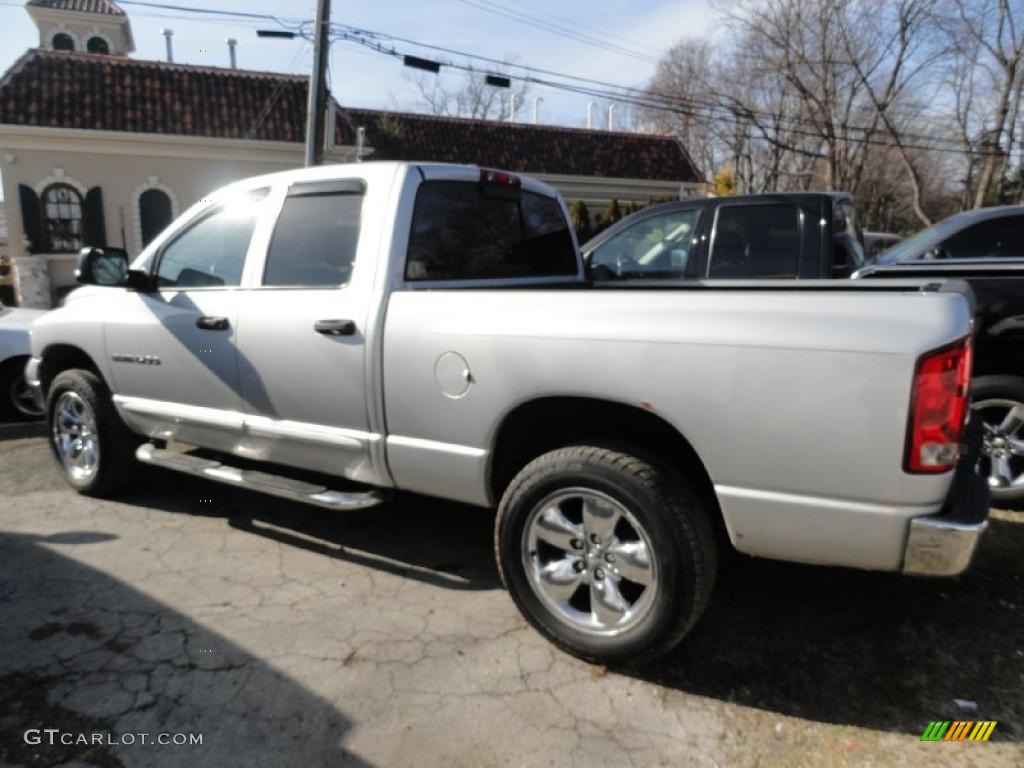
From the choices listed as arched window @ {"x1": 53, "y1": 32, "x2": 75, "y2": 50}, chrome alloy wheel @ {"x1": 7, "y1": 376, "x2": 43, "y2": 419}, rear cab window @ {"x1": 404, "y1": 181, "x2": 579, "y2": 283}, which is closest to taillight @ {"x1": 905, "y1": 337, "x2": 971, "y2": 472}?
rear cab window @ {"x1": 404, "y1": 181, "x2": 579, "y2": 283}

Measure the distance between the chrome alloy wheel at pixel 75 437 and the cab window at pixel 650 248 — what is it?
3786 millimetres

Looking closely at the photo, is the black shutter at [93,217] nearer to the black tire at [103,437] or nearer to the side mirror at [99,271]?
the black tire at [103,437]

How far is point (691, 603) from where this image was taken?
8.32 feet

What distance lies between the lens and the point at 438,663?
2.86 m

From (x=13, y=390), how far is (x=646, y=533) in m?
6.58

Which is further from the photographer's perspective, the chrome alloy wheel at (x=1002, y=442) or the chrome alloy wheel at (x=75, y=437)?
the chrome alloy wheel at (x=75, y=437)

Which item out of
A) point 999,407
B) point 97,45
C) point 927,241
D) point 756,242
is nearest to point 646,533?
point 999,407

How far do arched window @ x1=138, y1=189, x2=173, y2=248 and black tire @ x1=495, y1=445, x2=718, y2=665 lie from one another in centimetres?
1890

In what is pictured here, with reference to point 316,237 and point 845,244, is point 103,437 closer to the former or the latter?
point 316,237

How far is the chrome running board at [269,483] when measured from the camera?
330cm

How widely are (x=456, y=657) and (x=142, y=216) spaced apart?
63.1ft

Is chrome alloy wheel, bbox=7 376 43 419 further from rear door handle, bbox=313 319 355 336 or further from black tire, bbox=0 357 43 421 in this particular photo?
rear door handle, bbox=313 319 355 336

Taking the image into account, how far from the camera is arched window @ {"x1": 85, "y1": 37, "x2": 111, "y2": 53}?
32.0m

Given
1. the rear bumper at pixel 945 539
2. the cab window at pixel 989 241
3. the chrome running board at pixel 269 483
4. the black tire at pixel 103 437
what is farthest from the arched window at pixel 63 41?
the rear bumper at pixel 945 539
